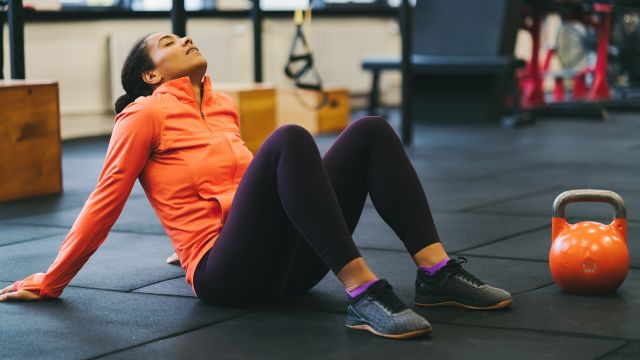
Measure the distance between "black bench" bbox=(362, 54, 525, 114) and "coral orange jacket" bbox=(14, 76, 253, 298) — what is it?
519 cm

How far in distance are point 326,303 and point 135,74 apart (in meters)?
0.68

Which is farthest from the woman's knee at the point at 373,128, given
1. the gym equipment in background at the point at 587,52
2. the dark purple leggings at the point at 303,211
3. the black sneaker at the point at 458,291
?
the gym equipment in background at the point at 587,52

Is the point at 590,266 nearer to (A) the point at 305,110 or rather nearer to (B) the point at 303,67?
(B) the point at 303,67

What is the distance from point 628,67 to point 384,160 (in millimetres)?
7949

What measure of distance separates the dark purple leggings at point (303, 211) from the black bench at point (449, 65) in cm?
522

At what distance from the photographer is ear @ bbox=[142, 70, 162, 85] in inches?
90.6

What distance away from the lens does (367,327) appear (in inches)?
80.7

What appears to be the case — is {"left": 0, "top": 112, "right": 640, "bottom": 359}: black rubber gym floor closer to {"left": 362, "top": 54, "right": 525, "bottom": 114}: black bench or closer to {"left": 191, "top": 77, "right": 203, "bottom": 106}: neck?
{"left": 191, "top": 77, "right": 203, "bottom": 106}: neck

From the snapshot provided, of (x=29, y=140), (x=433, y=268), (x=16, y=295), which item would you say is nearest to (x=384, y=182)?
(x=433, y=268)

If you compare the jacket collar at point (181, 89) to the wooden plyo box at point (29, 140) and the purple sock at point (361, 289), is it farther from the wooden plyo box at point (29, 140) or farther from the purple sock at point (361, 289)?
the wooden plyo box at point (29, 140)

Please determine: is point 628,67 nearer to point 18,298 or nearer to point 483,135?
point 483,135

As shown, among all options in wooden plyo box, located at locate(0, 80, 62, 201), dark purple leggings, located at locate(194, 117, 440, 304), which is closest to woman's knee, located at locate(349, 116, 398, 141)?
dark purple leggings, located at locate(194, 117, 440, 304)

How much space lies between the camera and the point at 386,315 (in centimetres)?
200

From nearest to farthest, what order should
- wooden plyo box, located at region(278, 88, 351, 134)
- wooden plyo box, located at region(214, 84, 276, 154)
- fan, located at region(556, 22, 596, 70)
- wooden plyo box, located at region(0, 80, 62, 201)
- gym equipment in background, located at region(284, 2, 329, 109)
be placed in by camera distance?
wooden plyo box, located at region(0, 80, 62, 201) → gym equipment in background, located at region(284, 2, 329, 109) → wooden plyo box, located at region(214, 84, 276, 154) → wooden plyo box, located at region(278, 88, 351, 134) → fan, located at region(556, 22, 596, 70)
